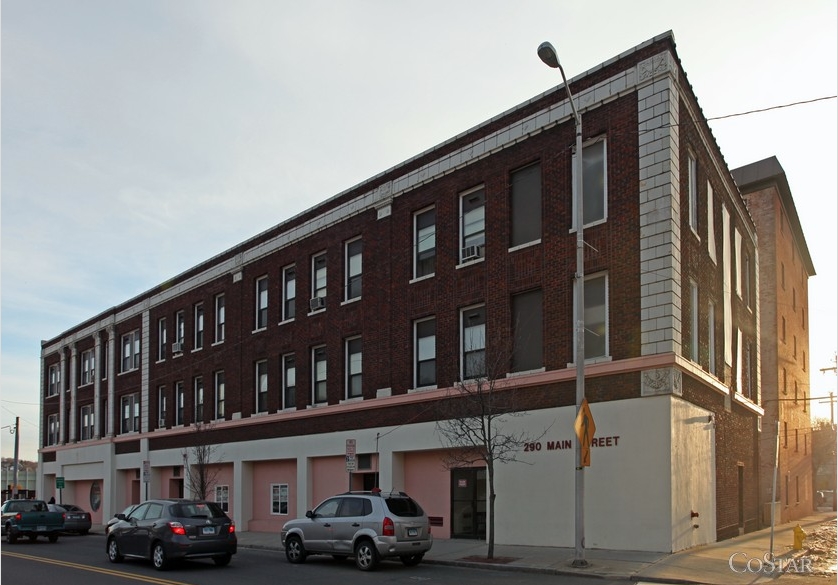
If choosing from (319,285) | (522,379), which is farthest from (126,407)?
(522,379)

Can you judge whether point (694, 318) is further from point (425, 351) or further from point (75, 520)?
point (75, 520)

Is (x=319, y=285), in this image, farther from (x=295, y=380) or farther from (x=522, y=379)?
(x=522, y=379)

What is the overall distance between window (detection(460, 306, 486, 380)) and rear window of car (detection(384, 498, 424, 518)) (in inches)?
221

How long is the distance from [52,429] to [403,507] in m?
43.6

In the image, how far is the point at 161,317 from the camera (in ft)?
139

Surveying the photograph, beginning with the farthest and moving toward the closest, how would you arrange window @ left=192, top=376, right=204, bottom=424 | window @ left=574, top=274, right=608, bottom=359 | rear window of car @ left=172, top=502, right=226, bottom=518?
window @ left=192, top=376, right=204, bottom=424 → window @ left=574, top=274, right=608, bottom=359 → rear window of car @ left=172, top=502, right=226, bottom=518

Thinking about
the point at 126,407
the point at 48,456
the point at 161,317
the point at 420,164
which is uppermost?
the point at 420,164

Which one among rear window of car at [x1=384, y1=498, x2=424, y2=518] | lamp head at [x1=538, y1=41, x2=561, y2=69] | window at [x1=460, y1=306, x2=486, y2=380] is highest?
lamp head at [x1=538, y1=41, x2=561, y2=69]

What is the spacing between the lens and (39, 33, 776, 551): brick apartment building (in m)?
19.4

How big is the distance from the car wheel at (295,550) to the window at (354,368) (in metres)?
8.82

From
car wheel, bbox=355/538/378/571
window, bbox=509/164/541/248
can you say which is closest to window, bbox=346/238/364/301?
window, bbox=509/164/541/248

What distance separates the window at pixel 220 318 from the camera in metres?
37.0

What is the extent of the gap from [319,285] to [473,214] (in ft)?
28.2

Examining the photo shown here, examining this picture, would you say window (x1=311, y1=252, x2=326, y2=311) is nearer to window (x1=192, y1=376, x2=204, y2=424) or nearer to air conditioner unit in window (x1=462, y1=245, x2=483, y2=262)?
air conditioner unit in window (x1=462, y1=245, x2=483, y2=262)
